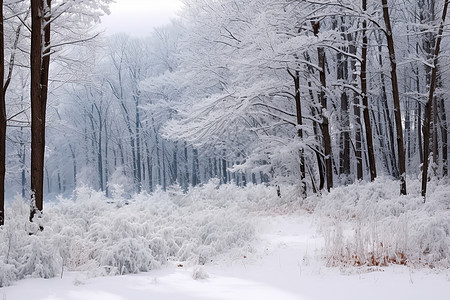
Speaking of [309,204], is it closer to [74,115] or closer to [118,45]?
[118,45]

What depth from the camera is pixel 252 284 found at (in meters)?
4.78

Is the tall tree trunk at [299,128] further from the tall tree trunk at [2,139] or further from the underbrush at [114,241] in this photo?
the tall tree trunk at [2,139]

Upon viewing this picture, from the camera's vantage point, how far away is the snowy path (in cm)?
427

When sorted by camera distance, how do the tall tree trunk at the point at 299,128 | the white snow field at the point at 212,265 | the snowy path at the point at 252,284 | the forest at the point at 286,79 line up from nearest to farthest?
the snowy path at the point at 252,284 < the white snow field at the point at 212,265 < the forest at the point at 286,79 < the tall tree trunk at the point at 299,128

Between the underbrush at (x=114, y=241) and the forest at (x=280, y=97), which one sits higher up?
the forest at (x=280, y=97)

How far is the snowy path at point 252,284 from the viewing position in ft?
14.0

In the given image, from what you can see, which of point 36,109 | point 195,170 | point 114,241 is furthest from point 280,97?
point 195,170

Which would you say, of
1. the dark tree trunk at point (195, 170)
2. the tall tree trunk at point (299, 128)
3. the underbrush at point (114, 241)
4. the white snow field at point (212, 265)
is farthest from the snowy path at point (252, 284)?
the dark tree trunk at point (195, 170)

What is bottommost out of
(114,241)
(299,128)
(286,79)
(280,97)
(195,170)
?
(114,241)

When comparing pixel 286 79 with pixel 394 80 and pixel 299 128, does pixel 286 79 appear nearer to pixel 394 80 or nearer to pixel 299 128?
pixel 299 128

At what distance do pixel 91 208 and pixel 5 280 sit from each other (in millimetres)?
4359

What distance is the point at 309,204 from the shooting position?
12031 millimetres

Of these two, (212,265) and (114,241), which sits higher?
(114,241)

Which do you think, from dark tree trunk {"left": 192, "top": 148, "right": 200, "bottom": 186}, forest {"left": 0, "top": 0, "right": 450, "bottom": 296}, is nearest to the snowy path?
forest {"left": 0, "top": 0, "right": 450, "bottom": 296}
